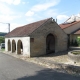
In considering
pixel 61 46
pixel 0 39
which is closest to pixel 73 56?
pixel 61 46

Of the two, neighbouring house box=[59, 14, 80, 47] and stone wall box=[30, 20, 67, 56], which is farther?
neighbouring house box=[59, 14, 80, 47]

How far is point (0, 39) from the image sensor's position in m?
54.4

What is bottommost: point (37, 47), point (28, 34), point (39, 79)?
point (39, 79)

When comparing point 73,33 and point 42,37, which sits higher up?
point 73,33

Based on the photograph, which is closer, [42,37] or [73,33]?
[42,37]

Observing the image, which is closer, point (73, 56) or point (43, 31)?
point (73, 56)

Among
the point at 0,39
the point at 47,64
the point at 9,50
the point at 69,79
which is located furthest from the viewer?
the point at 0,39

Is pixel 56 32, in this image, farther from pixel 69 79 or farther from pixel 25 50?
pixel 69 79

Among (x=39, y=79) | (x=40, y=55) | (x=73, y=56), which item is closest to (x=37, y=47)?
(x=40, y=55)

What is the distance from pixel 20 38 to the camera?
25.7m

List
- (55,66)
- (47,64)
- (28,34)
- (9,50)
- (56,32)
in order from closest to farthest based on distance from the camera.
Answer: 1. (55,66)
2. (47,64)
3. (28,34)
4. (56,32)
5. (9,50)

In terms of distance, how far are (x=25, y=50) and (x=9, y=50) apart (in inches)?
456

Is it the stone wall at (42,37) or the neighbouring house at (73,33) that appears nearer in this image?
the stone wall at (42,37)

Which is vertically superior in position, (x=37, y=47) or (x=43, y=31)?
(x=43, y=31)
